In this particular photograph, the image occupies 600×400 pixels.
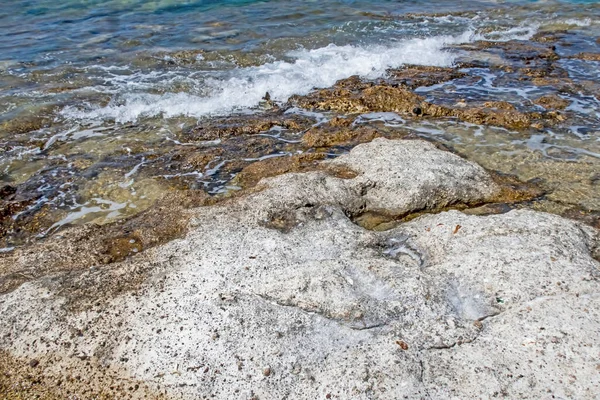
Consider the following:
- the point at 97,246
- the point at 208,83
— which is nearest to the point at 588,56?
the point at 208,83

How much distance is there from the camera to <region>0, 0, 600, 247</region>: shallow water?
5.98m

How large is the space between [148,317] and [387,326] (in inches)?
65.6

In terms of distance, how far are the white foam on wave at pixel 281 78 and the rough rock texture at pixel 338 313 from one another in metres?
4.26

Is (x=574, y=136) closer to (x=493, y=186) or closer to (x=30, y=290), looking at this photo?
(x=493, y=186)

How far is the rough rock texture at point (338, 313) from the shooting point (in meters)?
2.90

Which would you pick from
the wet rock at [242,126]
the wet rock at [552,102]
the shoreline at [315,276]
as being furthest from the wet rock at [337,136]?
the wet rock at [552,102]

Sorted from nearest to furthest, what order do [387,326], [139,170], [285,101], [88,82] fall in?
[387,326]
[139,170]
[285,101]
[88,82]

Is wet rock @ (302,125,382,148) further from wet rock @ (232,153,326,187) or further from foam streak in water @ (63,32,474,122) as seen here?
foam streak in water @ (63,32,474,122)

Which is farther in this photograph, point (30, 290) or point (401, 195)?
point (401, 195)

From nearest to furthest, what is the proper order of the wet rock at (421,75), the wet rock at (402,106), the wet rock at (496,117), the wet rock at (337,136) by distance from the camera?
1. the wet rock at (337,136)
2. the wet rock at (496,117)
3. the wet rock at (402,106)
4. the wet rock at (421,75)

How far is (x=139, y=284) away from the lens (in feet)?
12.1

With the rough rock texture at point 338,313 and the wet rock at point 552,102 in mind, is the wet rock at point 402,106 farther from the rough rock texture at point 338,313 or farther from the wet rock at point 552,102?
the rough rock texture at point 338,313

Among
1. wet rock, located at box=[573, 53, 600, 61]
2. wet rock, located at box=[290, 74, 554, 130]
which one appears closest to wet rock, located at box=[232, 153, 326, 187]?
wet rock, located at box=[290, 74, 554, 130]

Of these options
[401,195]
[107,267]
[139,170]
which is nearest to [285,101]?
[139,170]
